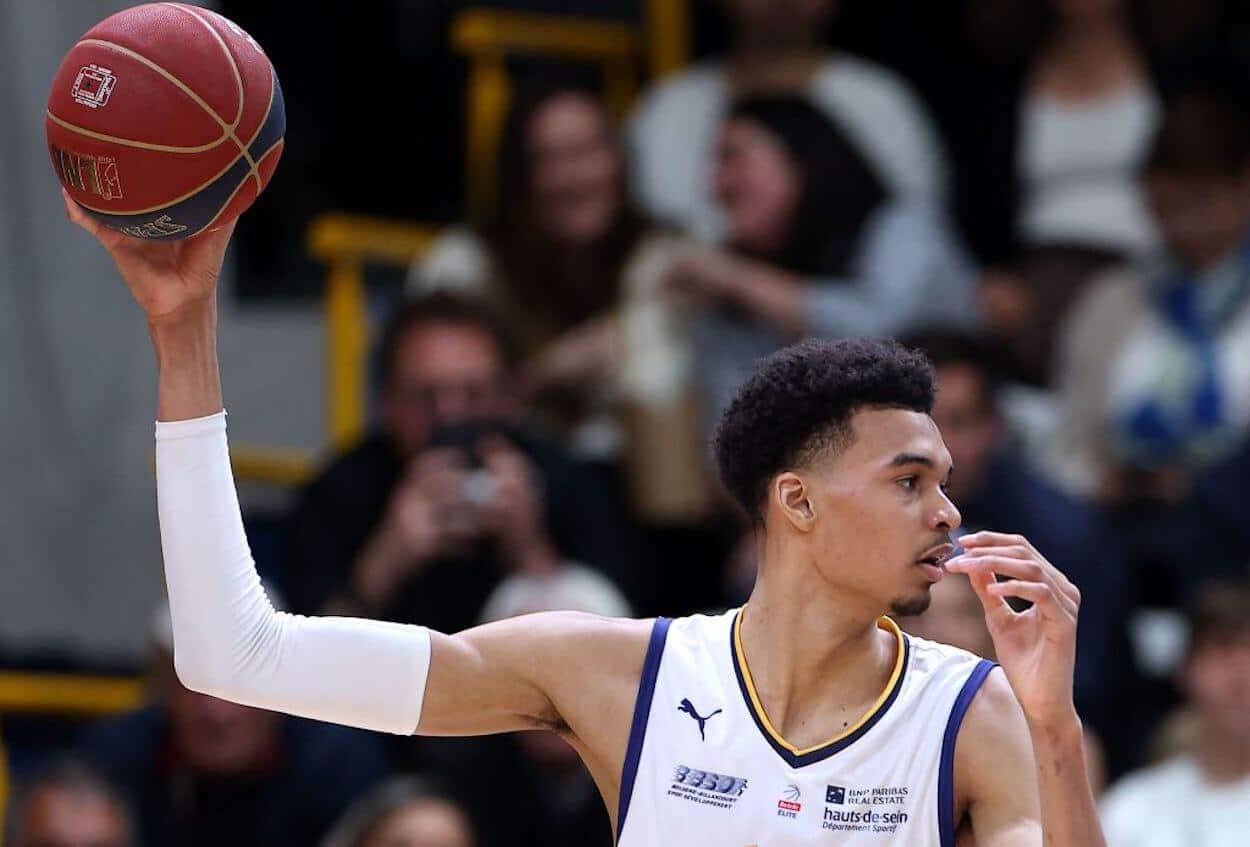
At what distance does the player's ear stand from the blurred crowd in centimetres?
245

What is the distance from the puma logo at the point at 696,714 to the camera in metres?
4.12

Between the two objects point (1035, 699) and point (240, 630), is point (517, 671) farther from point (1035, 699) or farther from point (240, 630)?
point (1035, 699)

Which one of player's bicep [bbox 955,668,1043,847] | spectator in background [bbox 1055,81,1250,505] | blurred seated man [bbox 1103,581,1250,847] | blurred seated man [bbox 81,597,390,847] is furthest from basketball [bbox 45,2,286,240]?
spectator in background [bbox 1055,81,1250,505]

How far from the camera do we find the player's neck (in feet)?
13.5

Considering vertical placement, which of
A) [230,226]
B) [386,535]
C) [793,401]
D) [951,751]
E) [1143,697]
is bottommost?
[1143,697]

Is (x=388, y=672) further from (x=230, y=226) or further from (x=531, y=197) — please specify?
(x=531, y=197)

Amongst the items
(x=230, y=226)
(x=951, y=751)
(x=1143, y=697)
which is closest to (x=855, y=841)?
(x=951, y=751)

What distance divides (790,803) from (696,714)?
244 millimetres

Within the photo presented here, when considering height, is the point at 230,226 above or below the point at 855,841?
above

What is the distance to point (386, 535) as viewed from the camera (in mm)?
7578

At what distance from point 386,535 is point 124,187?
352cm

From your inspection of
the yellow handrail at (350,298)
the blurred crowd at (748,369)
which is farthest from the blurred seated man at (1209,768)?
the yellow handrail at (350,298)

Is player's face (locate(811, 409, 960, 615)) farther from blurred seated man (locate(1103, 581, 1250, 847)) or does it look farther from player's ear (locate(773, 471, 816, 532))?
blurred seated man (locate(1103, 581, 1250, 847))

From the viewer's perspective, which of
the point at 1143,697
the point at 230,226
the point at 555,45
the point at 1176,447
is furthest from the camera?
the point at 555,45
